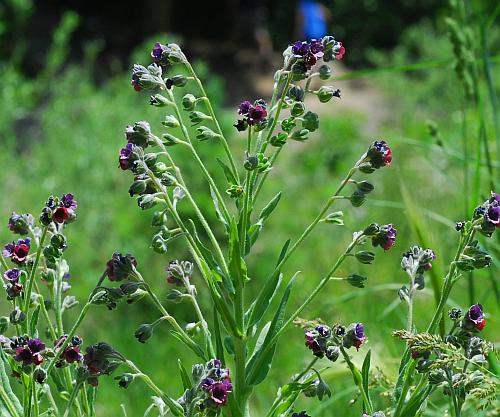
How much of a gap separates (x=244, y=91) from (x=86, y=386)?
12721mm

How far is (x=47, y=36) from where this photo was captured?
14.4 meters

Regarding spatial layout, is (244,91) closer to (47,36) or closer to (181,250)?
(47,36)

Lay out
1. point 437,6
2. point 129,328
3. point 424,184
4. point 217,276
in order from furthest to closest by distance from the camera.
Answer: point 437,6, point 424,184, point 129,328, point 217,276

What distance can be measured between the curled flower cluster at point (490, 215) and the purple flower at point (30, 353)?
67cm

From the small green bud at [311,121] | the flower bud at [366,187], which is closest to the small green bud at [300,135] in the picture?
the small green bud at [311,121]

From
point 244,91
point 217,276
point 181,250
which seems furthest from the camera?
point 244,91

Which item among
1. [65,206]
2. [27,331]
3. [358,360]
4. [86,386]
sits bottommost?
[358,360]

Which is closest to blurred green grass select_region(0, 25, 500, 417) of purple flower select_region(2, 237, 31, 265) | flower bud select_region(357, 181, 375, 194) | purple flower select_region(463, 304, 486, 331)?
flower bud select_region(357, 181, 375, 194)

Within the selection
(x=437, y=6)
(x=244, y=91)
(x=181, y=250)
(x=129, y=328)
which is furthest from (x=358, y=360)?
(x=437, y=6)

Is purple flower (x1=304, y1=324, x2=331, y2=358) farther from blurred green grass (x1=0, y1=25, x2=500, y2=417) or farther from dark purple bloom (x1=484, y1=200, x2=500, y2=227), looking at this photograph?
blurred green grass (x1=0, y1=25, x2=500, y2=417)

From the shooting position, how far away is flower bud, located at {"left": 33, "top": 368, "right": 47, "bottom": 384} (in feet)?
4.19

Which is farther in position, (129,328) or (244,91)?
(244,91)

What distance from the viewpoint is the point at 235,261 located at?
1396 millimetres

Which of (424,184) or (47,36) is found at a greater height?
(47,36)
